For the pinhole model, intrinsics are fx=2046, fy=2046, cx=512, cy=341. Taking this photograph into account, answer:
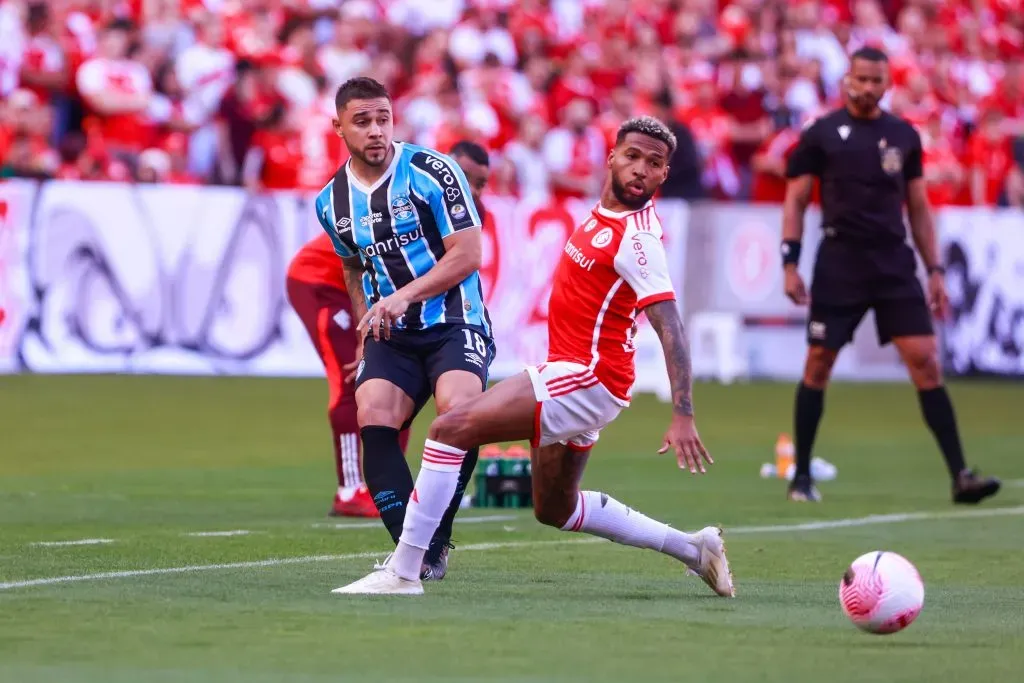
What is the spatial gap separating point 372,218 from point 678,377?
1593mm

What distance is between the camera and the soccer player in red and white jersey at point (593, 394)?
7.69 metres

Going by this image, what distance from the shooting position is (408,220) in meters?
8.54

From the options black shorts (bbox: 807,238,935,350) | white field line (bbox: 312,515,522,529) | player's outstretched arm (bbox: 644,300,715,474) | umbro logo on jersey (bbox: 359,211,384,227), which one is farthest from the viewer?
black shorts (bbox: 807,238,935,350)

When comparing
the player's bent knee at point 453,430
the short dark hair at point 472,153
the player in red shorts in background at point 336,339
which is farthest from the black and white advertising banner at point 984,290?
the player's bent knee at point 453,430

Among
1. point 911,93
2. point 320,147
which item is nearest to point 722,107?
point 911,93

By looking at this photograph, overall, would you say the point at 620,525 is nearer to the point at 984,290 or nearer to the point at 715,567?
the point at 715,567

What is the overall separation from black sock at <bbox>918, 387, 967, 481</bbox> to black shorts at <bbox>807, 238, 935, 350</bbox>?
43cm

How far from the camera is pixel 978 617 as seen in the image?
7410 mm

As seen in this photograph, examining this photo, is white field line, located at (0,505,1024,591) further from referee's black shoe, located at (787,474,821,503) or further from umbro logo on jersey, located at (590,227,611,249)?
umbro logo on jersey, located at (590,227,611,249)

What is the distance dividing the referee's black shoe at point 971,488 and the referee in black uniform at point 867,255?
21 millimetres

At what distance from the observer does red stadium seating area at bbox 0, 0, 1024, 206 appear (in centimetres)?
2030

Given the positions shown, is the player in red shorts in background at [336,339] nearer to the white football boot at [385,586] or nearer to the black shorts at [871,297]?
the black shorts at [871,297]

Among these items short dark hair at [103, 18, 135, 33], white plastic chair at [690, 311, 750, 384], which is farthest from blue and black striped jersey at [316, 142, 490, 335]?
white plastic chair at [690, 311, 750, 384]

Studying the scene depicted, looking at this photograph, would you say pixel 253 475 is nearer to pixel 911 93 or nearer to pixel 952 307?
pixel 952 307
